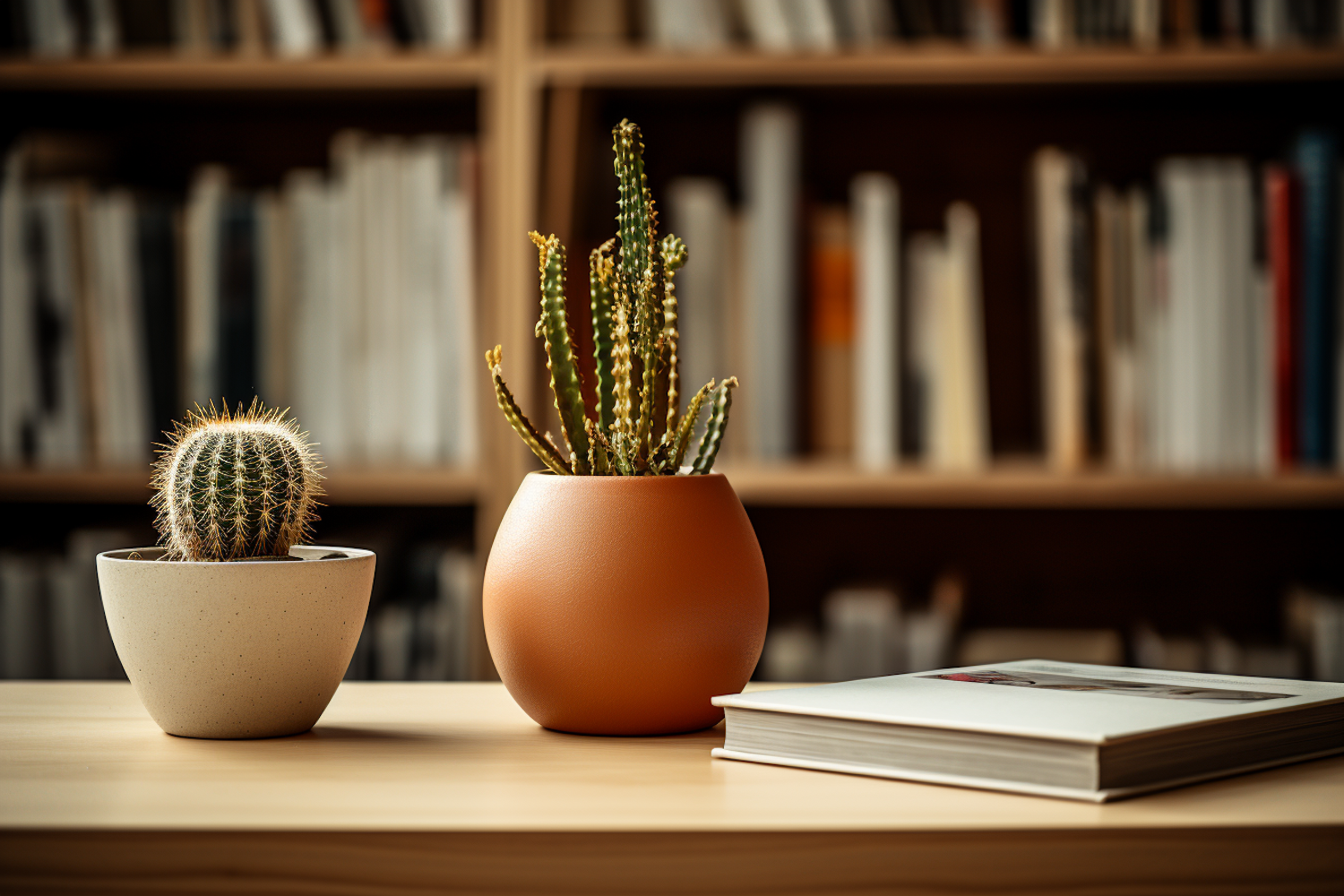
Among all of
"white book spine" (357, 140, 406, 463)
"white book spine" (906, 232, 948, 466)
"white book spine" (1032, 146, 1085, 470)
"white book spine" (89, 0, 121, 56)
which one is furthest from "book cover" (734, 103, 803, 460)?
"white book spine" (89, 0, 121, 56)

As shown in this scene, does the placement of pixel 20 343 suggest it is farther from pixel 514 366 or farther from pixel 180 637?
pixel 180 637

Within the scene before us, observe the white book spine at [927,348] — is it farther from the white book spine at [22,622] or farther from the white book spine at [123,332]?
the white book spine at [22,622]

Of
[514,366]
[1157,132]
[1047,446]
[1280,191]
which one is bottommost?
[1047,446]

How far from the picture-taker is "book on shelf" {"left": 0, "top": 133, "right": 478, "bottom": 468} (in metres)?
1.56

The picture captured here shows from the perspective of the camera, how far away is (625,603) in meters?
0.69

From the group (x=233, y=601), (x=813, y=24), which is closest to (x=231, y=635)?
(x=233, y=601)

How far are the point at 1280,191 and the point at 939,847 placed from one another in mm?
1199

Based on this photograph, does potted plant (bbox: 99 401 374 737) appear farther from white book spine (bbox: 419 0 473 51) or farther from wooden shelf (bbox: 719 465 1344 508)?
white book spine (bbox: 419 0 473 51)

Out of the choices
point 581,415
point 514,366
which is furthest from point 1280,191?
point 581,415

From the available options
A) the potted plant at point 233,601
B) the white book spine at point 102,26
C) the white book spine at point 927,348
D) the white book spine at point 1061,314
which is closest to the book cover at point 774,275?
the white book spine at point 927,348

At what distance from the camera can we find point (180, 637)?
684 mm

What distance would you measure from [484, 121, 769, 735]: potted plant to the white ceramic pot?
0.09 meters

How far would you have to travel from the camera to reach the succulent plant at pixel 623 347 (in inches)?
28.7

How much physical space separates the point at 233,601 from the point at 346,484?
88cm
